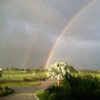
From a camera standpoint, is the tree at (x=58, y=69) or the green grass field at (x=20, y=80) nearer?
the tree at (x=58, y=69)

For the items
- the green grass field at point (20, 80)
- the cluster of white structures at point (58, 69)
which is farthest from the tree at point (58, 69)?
the green grass field at point (20, 80)

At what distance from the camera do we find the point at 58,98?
26.4m

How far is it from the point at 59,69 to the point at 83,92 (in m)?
19.6

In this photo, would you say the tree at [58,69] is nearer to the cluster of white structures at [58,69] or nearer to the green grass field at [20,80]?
the cluster of white structures at [58,69]

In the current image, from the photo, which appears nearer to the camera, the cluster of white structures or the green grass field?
the cluster of white structures

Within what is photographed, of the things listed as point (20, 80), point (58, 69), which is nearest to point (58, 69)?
point (58, 69)

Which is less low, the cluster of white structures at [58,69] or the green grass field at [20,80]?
the green grass field at [20,80]

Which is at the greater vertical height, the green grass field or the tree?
the green grass field

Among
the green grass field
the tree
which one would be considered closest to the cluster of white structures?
the tree

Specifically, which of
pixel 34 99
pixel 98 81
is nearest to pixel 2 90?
pixel 34 99

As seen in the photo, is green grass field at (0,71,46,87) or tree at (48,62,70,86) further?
green grass field at (0,71,46,87)

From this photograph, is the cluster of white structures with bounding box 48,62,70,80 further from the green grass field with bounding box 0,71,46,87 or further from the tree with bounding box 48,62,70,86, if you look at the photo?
the green grass field with bounding box 0,71,46,87

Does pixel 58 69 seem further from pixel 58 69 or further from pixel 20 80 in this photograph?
pixel 20 80

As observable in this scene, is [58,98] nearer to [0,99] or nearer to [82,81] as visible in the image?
[82,81]
